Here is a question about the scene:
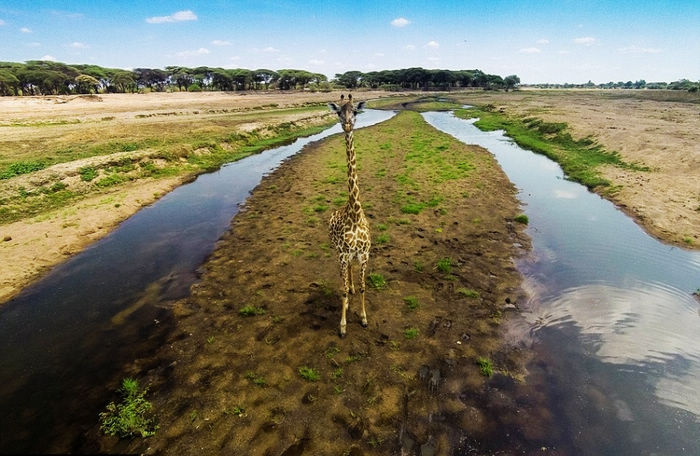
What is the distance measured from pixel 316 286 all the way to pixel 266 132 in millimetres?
37258

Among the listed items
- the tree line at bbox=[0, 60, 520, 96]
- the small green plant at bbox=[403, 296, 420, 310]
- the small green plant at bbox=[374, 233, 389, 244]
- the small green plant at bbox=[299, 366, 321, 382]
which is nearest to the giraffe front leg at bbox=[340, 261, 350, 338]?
the small green plant at bbox=[299, 366, 321, 382]

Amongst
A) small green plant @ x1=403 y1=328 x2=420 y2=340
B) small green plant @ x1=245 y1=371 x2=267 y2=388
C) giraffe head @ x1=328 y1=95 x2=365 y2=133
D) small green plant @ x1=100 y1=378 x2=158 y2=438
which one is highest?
giraffe head @ x1=328 y1=95 x2=365 y2=133

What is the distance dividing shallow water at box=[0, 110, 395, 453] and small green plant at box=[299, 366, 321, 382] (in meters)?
4.24

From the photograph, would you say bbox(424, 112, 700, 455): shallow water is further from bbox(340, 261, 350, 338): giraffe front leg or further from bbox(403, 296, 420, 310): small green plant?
bbox(340, 261, 350, 338): giraffe front leg

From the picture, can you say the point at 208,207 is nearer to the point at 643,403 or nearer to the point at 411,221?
the point at 411,221

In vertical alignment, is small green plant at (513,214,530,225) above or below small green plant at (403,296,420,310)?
above

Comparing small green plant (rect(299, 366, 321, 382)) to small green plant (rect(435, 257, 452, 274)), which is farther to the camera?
small green plant (rect(435, 257, 452, 274))

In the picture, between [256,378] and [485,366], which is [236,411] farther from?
[485,366]

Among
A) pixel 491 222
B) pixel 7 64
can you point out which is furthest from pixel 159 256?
pixel 7 64

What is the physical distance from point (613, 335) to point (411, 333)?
5.78m

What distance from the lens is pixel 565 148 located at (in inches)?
1328

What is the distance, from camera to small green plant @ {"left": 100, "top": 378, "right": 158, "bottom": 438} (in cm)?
669

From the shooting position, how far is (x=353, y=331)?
9.52 meters

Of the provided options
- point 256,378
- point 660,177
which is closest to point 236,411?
point 256,378
